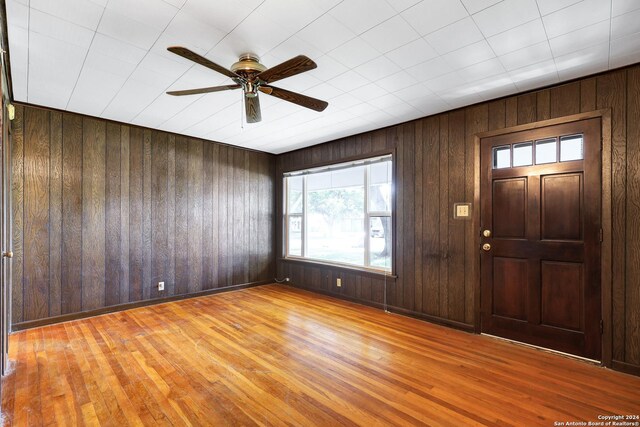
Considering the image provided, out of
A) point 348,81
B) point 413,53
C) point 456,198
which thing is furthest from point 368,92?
point 456,198

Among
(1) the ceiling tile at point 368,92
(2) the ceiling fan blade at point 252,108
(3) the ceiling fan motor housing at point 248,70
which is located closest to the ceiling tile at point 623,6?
(1) the ceiling tile at point 368,92

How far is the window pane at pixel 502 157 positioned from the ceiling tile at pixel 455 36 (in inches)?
55.4

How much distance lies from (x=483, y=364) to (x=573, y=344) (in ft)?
2.90

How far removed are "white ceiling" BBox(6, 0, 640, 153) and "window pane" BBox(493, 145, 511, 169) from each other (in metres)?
0.56

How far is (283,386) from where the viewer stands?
7.30 ft

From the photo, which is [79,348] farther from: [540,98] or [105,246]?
[540,98]

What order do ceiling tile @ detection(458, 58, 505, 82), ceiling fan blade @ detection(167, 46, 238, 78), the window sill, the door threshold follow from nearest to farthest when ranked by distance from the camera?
1. ceiling fan blade @ detection(167, 46, 238, 78)
2. ceiling tile @ detection(458, 58, 505, 82)
3. the door threshold
4. the window sill

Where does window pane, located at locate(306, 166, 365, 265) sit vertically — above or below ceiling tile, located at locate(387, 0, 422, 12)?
below

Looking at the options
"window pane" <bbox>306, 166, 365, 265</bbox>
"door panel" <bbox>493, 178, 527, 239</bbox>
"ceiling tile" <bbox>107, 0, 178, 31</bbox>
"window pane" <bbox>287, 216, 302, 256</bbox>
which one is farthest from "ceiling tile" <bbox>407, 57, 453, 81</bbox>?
"window pane" <bbox>287, 216, 302, 256</bbox>

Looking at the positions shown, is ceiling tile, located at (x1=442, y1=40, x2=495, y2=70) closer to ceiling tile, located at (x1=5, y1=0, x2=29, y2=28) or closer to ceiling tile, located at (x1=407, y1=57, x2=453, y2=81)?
ceiling tile, located at (x1=407, y1=57, x2=453, y2=81)

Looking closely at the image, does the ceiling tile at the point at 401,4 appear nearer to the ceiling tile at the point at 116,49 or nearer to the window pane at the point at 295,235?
the ceiling tile at the point at 116,49

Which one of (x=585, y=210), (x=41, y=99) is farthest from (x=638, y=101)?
(x=41, y=99)

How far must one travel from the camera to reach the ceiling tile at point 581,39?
78.3 inches

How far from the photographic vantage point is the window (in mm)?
4285
